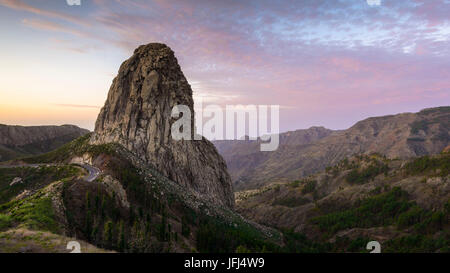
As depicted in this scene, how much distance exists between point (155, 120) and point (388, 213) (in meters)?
123

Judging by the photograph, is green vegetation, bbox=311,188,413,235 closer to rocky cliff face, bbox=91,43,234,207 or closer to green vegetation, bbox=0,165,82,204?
rocky cliff face, bbox=91,43,234,207

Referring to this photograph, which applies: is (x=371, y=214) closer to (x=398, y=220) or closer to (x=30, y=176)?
(x=398, y=220)

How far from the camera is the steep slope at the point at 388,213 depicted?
106 metres

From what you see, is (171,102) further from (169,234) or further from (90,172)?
(169,234)

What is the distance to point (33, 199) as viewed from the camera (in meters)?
38.6

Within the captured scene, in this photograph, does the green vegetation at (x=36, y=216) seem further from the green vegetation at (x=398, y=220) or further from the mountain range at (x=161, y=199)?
the green vegetation at (x=398, y=220)

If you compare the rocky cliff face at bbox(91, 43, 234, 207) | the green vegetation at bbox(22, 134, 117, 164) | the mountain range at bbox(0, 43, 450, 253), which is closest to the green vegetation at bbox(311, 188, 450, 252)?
the mountain range at bbox(0, 43, 450, 253)

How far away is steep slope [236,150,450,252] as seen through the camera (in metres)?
106

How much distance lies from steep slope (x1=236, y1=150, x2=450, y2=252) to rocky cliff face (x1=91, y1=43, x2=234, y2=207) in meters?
61.6

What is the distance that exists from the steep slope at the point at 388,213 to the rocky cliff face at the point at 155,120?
6163 centimetres

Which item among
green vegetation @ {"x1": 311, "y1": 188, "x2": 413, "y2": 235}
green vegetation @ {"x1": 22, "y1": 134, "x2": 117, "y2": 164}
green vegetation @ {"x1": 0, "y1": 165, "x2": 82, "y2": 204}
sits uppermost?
green vegetation @ {"x1": 22, "y1": 134, "x2": 117, "y2": 164}

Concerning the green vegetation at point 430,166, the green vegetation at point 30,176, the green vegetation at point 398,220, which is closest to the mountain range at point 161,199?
the green vegetation at point 30,176

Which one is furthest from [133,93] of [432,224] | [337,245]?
[432,224]
